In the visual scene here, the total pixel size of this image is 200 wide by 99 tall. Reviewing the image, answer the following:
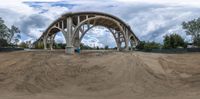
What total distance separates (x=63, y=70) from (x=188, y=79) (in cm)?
1336

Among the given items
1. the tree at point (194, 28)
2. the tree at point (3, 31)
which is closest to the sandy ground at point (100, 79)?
the tree at point (194, 28)

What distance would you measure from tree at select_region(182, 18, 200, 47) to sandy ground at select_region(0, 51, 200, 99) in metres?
63.7

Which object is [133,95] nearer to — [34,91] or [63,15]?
[34,91]

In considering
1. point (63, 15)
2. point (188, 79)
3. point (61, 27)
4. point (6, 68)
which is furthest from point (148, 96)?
point (61, 27)

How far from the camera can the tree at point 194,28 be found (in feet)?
341

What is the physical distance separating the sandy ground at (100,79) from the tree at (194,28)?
209 ft

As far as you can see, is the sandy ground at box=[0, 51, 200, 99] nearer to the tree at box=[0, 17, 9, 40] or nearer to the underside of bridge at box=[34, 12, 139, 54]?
the underside of bridge at box=[34, 12, 139, 54]

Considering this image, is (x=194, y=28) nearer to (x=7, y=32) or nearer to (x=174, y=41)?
(x=174, y=41)

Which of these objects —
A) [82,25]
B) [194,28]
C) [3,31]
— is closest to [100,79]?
[82,25]

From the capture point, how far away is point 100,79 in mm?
32969

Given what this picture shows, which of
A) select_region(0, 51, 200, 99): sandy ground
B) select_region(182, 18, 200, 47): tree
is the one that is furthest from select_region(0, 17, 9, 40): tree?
select_region(0, 51, 200, 99): sandy ground

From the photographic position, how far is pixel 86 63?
41.2 metres

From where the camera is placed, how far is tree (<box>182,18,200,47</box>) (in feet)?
341

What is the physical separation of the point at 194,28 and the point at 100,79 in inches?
3081
